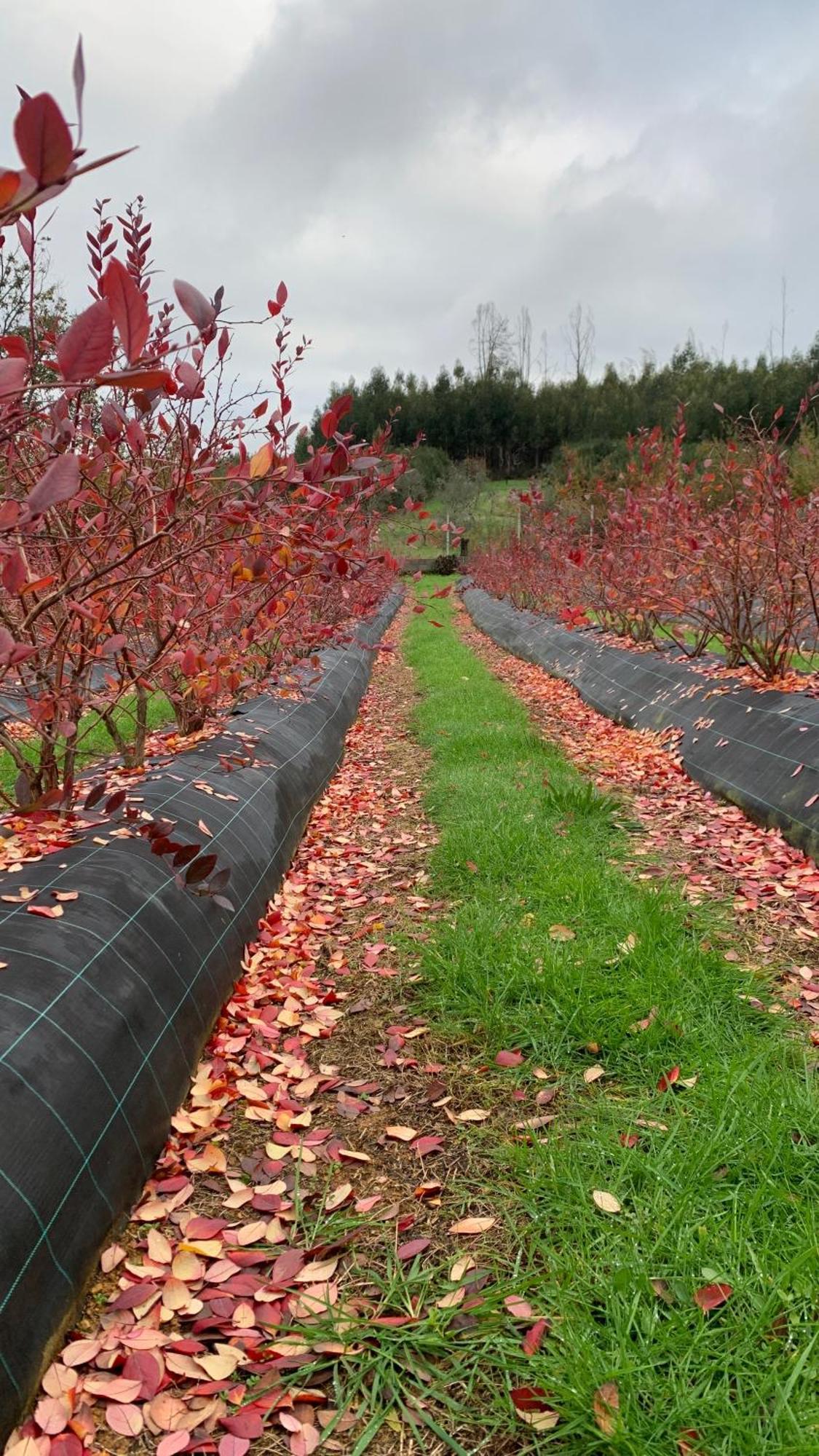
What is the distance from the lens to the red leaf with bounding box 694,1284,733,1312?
1397mm

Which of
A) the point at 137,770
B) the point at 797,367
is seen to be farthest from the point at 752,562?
the point at 797,367

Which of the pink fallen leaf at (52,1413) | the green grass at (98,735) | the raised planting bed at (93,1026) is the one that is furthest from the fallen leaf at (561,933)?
the green grass at (98,735)

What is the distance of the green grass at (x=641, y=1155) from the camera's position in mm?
1276

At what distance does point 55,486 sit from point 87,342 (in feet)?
0.56

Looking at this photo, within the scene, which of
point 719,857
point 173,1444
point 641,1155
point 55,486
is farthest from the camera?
point 719,857

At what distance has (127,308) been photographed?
0.88 m

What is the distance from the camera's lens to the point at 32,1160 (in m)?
1.45

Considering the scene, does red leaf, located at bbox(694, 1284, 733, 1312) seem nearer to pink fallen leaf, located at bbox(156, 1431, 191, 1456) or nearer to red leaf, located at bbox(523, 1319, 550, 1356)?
red leaf, located at bbox(523, 1319, 550, 1356)

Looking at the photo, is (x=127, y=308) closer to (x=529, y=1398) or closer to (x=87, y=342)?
(x=87, y=342)

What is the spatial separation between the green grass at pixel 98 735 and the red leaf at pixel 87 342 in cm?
305

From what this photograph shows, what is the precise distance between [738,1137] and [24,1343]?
142 centimetres

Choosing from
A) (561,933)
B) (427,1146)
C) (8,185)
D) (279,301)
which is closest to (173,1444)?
(427,1146)

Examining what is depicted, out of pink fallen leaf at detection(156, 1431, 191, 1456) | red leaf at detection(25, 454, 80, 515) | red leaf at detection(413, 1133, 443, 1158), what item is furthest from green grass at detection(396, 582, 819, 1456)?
red leaf at detection(25, 454, 80, 515)

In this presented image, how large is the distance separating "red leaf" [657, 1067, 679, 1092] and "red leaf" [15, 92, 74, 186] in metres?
2.10
